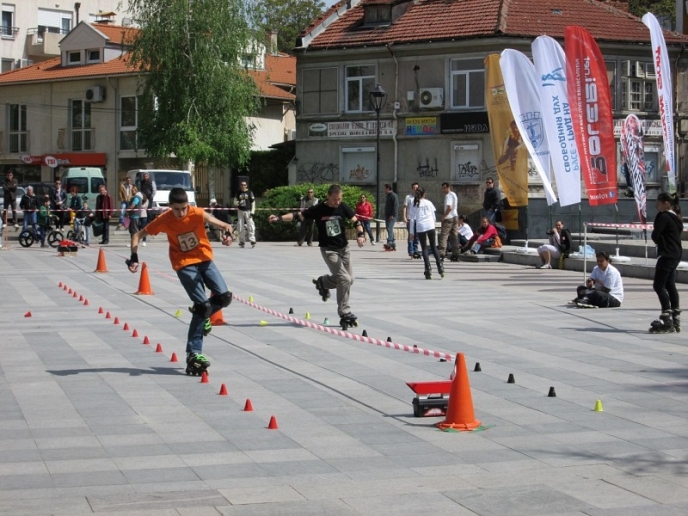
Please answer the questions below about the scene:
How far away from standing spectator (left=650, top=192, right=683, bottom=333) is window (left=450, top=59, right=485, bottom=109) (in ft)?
87.0

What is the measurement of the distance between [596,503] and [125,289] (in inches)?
525

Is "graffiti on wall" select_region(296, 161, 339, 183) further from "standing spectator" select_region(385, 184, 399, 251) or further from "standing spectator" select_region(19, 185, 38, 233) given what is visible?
"standing spectator" select_region(19, 185, 38, 233)

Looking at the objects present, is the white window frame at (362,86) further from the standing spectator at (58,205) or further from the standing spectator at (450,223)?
the standing spectator at (450,223)

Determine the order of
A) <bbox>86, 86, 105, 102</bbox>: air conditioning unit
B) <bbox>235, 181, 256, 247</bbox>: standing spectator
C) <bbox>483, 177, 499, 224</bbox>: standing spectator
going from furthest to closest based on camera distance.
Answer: <bbox>86, 86, 105, 102</bbox>: air conditioning unit, <bbox>235, 181, 256, 247</bbox>: standing spectator, <bbox>483, 177, 499, 224</bbox>: standing spectator

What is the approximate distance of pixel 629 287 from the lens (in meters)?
19.2

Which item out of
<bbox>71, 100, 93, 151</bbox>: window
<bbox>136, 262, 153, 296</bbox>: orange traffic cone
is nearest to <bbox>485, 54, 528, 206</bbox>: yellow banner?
<bbox>136, 262, 153, 296</bbox>: orange traffic cone

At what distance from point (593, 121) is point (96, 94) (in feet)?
121

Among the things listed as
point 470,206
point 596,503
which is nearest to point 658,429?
point 596,503

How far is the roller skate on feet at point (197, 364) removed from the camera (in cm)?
1012

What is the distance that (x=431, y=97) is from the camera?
132 ft

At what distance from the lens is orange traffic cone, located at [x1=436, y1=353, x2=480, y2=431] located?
8.00 metres

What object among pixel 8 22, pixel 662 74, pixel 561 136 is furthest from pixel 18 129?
pixel 662 74

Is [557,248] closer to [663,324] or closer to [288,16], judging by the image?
[663,324]

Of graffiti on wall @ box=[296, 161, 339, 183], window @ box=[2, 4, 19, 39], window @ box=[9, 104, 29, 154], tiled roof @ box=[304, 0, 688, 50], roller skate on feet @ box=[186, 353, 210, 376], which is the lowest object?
roller skate on feet @ box=[186, 353, 210, 376]
